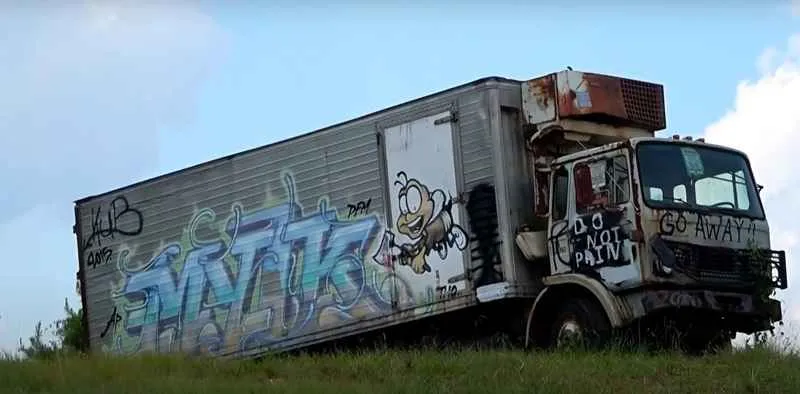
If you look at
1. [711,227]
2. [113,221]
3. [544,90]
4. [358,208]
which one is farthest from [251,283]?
[711,227]

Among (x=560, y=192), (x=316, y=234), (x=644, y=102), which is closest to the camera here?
(x=560, y=192)

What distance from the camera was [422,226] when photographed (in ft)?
53.6

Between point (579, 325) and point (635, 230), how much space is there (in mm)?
1220

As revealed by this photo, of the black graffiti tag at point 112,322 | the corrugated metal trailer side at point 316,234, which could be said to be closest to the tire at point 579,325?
the corrugated metal trailer side at point 316,234

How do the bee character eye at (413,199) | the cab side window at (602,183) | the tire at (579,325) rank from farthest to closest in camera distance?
1. the bee character eye at (413,199)
2. the cab side window at (602,183)
3. the tire at (579,325)

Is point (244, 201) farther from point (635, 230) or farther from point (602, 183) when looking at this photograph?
point (635, 230)

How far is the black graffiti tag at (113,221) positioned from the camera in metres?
19.7

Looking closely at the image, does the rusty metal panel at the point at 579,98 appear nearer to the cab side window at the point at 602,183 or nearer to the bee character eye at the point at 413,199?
the cab side window at the point at 602,183

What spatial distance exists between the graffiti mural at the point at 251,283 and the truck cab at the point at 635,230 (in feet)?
7.04

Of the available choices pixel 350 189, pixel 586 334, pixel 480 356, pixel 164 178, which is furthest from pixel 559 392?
pixel 164 178

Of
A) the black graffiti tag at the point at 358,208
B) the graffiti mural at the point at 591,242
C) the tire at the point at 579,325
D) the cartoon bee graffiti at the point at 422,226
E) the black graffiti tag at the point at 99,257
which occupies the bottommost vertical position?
the tire at the point at 579,325

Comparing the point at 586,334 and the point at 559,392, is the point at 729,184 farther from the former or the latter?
the point at 559,392

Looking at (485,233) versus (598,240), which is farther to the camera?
(485,233)

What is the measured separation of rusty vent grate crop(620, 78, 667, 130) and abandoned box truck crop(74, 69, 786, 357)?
0.08 ft
